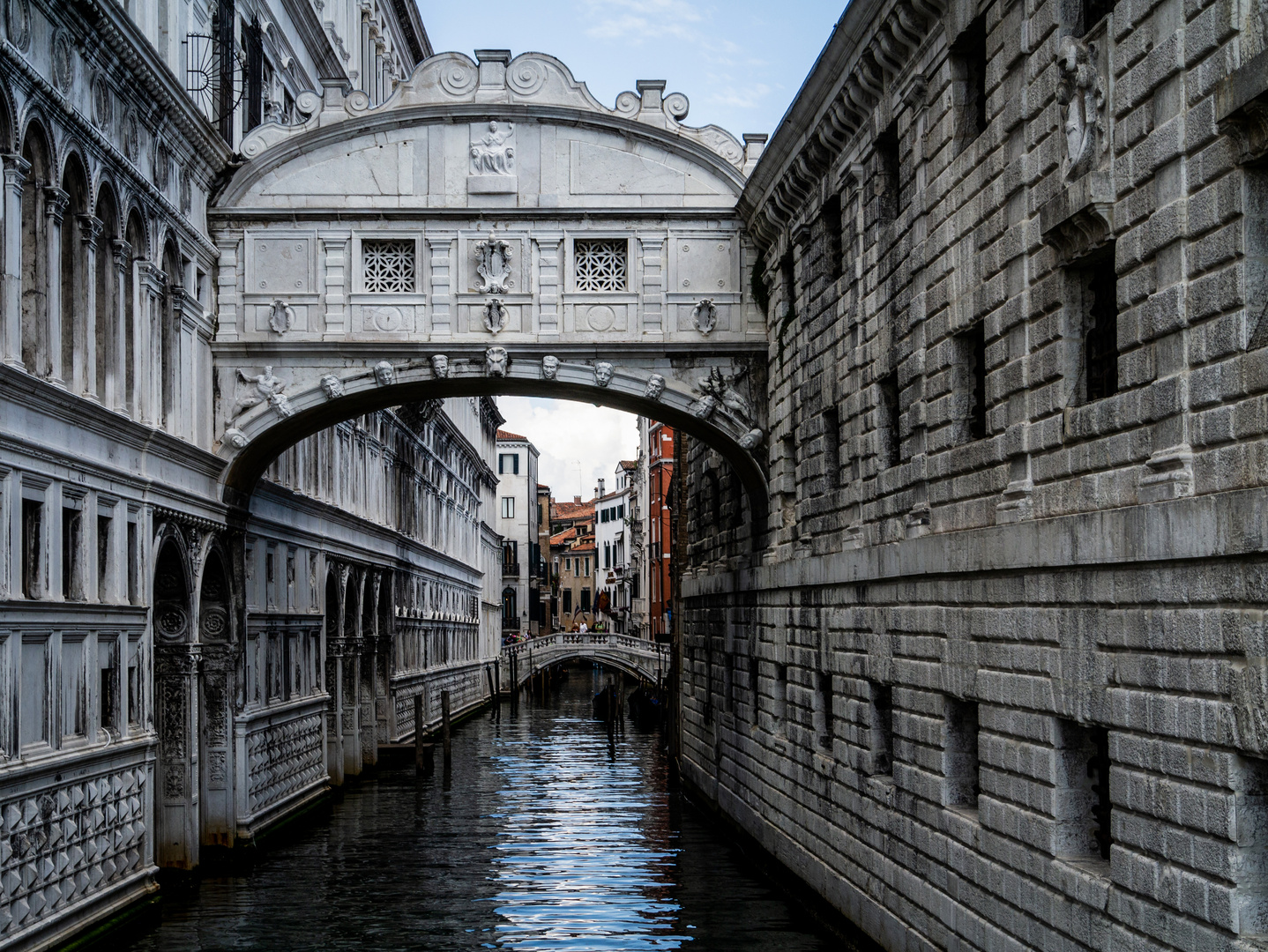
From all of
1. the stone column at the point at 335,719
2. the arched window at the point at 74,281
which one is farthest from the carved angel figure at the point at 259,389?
the stone column at the point at 335,719

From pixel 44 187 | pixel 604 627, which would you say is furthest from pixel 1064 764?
pixel 604 627

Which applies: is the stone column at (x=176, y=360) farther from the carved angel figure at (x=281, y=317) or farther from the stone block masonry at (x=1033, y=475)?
the stone block masonry at (x=1033, y=475)

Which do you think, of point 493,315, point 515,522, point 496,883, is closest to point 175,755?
point 496,883

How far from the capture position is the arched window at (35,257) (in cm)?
1334

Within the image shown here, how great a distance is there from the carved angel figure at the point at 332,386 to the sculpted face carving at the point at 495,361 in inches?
68.6

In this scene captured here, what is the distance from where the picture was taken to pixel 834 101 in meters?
15.1

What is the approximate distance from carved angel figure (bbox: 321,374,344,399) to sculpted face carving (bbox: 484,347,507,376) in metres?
1.74

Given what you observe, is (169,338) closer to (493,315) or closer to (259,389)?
(259,389)

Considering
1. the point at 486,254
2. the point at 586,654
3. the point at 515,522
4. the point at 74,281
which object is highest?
the point at 515,522

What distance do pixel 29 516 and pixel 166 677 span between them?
201 inches

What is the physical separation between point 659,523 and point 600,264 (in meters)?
52.9

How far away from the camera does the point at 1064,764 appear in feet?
31.2

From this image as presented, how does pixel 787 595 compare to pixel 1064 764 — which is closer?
pixel 1064 764

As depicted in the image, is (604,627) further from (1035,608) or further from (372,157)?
(1035,608)
